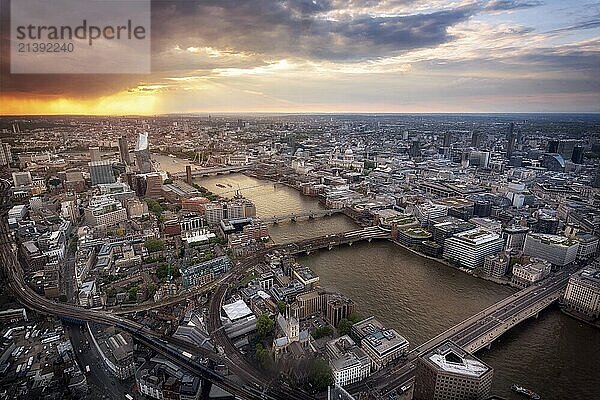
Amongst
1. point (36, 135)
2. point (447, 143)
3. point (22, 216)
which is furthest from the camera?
point (447, 143)

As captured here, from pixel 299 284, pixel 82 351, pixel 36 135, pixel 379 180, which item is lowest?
pixel 82 351

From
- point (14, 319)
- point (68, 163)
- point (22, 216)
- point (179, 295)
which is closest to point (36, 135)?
point (68, 163)

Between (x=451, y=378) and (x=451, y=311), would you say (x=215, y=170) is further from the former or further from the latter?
(x=451, y=378)

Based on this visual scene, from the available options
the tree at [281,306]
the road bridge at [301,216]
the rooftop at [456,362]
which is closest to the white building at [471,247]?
the rooftop at [456,362]

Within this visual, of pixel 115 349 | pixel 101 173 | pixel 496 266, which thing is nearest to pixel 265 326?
pixel 115 349

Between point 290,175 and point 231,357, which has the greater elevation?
A: point 290,175

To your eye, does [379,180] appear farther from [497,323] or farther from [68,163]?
[68,163]

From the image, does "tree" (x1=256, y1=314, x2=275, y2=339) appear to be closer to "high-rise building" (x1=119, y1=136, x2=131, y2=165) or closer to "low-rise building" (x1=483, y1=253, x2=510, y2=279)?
"low-rise building" (x1=483, y1=253, x2=510, y2=279)
